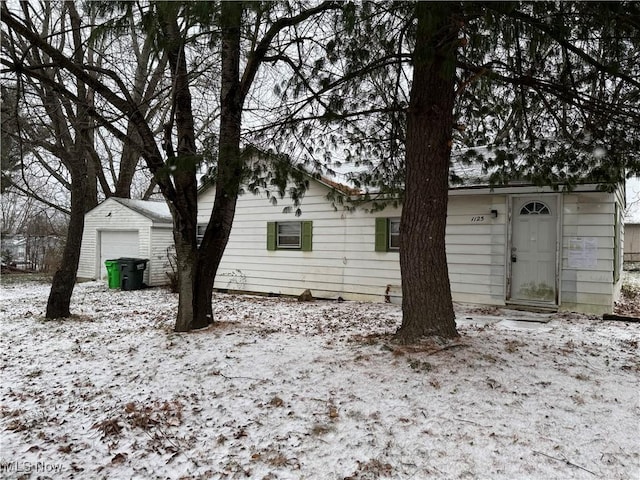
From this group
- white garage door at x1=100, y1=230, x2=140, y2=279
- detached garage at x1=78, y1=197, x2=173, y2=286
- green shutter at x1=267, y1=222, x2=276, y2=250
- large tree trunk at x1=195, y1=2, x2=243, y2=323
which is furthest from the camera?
white garage door at x1=100, y1=230, x2=140, y2=279

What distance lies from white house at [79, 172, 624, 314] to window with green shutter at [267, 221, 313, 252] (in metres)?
0.03

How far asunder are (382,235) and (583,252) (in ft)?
12.5

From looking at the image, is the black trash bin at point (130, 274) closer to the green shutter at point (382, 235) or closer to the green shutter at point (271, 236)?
the green shutter at point (271, 236)

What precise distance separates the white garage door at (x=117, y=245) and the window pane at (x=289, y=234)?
537cm

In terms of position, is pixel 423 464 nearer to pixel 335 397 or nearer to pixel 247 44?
pixel 335 397

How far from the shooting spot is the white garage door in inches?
530

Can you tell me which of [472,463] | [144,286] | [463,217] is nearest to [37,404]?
[472,463]

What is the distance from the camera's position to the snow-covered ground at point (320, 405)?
8.21 feet

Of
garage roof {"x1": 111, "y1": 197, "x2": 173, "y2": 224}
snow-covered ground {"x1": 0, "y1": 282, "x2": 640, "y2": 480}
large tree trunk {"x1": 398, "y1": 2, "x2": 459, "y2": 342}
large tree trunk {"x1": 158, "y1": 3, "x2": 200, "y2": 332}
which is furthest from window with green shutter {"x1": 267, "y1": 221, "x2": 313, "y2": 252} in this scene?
large tree trunk {"x1": 398, "y1": 2, "x2": 459, "y2": 342}

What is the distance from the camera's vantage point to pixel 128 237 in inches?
537

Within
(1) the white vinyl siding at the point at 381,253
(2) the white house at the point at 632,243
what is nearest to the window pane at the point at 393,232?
(1) the white vinyl siding at the point at 381,253

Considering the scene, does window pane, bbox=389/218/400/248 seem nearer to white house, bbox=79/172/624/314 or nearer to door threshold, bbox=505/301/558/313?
white house, bbox=79/172/624/314

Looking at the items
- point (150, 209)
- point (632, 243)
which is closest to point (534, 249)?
point (150, 209)

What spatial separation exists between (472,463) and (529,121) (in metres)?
4.66
